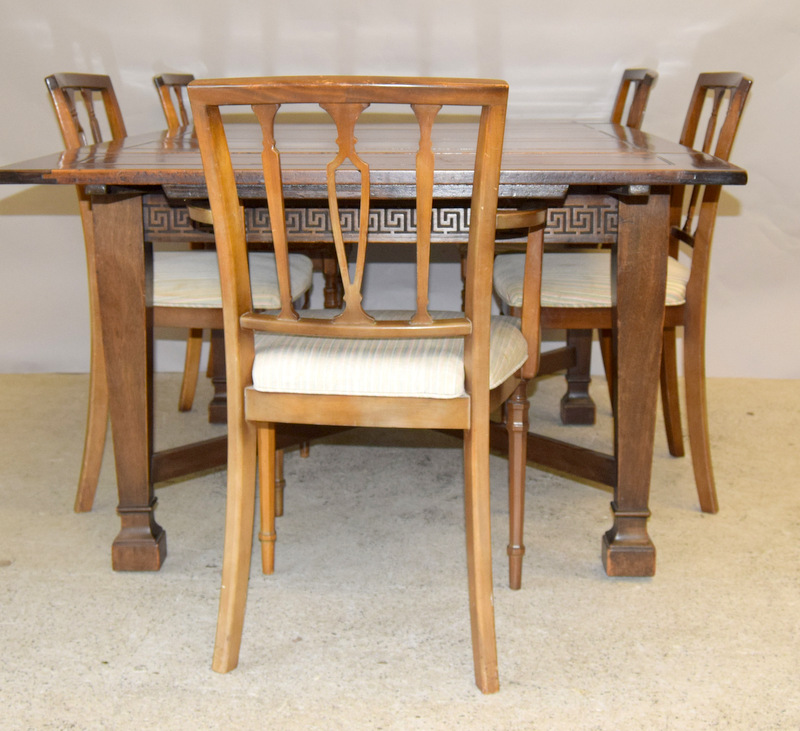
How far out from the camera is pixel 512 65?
11.2 ft

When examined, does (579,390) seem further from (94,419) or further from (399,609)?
(94,419)

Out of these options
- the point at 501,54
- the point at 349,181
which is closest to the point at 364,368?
the point at 349,181

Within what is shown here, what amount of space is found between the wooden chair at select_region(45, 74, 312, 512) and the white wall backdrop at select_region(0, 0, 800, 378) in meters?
0.91

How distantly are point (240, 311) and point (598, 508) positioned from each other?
1252 millimetres

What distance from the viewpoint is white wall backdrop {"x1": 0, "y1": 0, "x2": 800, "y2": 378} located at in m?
3.35

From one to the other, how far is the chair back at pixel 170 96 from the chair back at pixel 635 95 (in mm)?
1462

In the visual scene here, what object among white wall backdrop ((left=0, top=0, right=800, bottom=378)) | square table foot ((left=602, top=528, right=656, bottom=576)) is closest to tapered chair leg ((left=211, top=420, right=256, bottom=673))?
square table foot ((left=602, top=528, right=656, bottom=576))

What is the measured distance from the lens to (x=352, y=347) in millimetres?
1675

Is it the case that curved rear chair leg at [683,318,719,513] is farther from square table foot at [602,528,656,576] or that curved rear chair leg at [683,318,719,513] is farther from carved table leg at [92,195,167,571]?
carved table leg at [92,195,167,571]

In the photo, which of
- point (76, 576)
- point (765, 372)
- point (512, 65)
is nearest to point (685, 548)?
point (76, 576)

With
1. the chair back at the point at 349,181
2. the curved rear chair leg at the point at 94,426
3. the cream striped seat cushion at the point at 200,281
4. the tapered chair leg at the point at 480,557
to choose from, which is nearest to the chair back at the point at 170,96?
the cream striped seat cushion at the point at 200,281

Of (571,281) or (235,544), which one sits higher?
(571,281)

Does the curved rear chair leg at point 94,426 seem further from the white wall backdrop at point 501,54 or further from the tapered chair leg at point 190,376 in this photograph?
the white wall backdrop at point 501,54

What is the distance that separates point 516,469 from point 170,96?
75.6 inches
